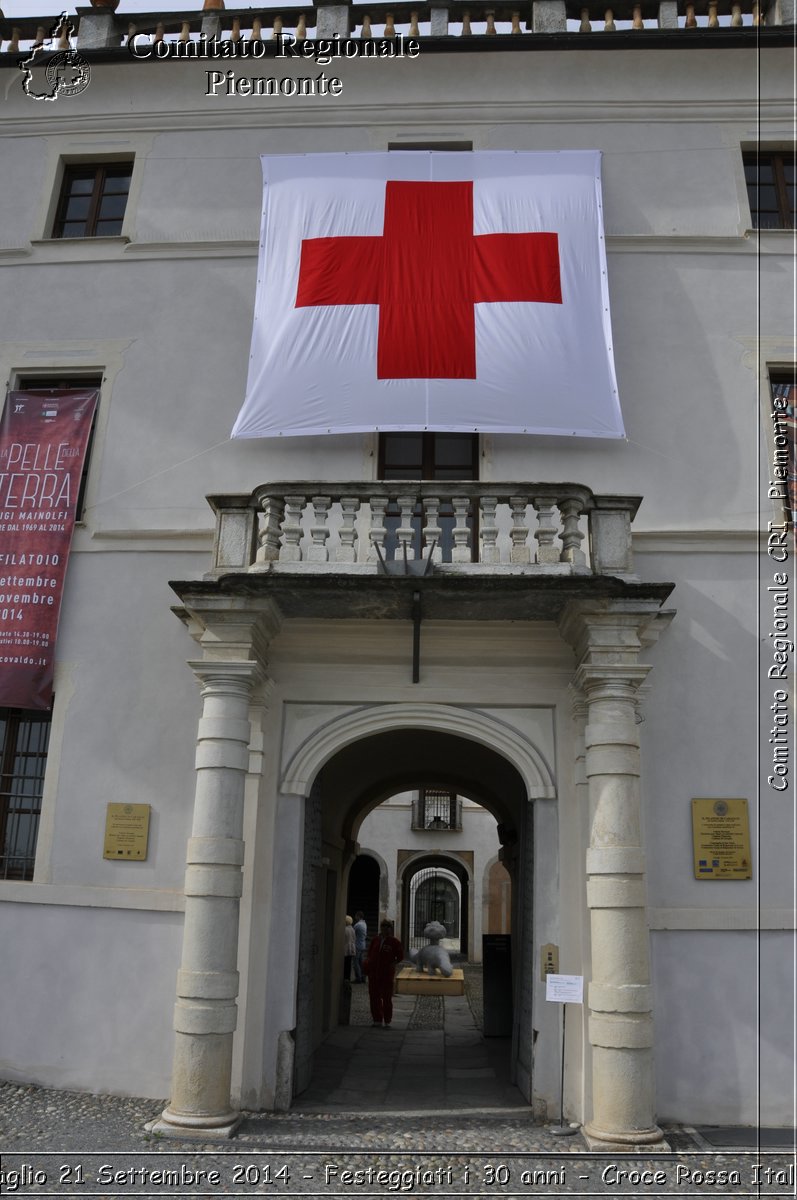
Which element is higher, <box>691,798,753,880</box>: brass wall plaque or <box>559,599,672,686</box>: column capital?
<box>559,599,672,686</box>: column capital

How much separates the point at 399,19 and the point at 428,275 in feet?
14.1

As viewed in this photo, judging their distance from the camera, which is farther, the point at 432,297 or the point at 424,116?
the point at 424,116

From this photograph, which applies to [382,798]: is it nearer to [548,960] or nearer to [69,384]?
[548,960]

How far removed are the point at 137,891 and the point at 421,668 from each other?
3469mm

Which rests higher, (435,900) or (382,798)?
(382,798)

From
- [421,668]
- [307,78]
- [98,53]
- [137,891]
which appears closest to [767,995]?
[421,668]

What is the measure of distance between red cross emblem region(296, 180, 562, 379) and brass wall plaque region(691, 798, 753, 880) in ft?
16.5

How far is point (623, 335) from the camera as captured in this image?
10.7 meters

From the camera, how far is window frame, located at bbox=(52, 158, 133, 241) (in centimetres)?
1189

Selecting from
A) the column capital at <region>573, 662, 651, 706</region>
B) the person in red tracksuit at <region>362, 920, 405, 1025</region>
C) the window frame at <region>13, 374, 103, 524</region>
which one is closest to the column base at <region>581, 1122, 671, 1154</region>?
the column capital at <region>573, 662, 651, 706</region>

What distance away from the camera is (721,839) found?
8.95 m

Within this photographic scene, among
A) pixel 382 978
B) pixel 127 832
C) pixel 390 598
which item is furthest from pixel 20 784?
pixel 382 978

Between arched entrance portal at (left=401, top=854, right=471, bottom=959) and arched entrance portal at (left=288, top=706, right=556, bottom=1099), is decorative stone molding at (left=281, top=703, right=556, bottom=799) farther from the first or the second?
arched entrance portal at (left=401, top=854, right=471, bottom=959)

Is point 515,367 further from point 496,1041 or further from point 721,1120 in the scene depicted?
point 496,1041
